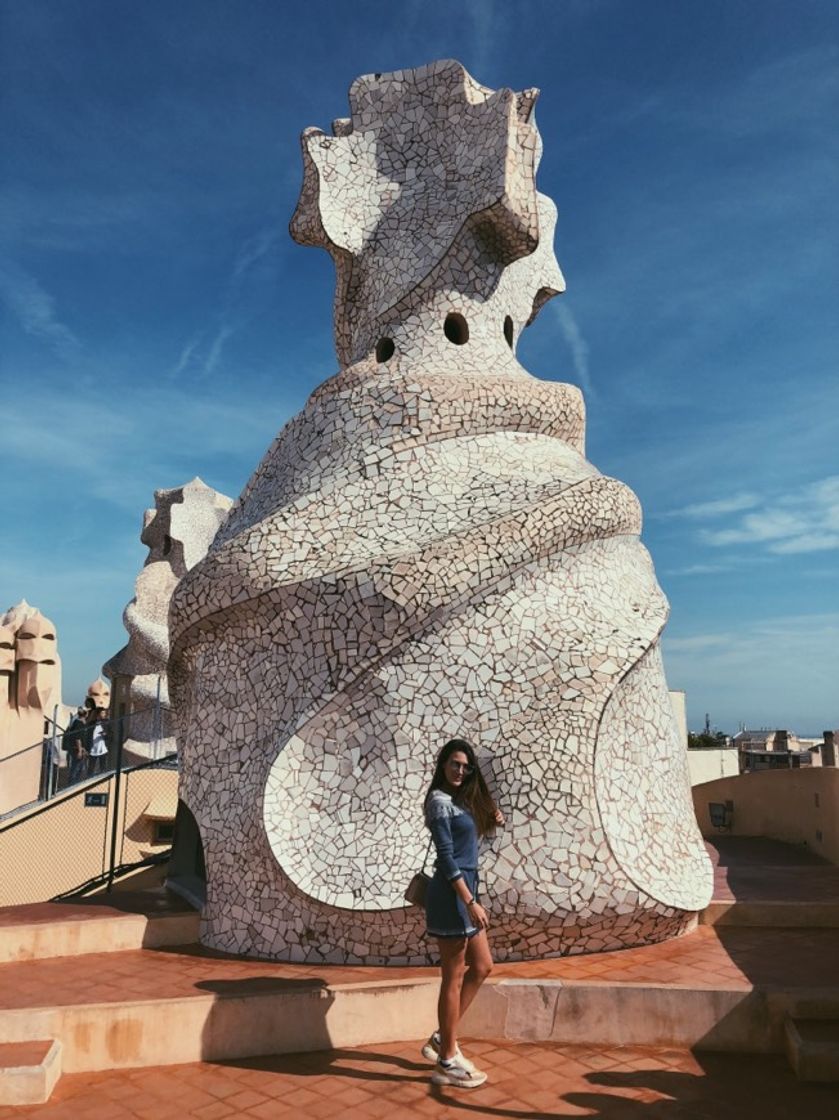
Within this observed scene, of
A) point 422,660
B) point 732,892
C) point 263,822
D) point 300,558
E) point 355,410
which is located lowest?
point 732,892

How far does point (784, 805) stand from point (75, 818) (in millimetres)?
8333

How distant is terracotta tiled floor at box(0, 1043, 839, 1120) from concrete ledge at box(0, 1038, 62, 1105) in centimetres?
6

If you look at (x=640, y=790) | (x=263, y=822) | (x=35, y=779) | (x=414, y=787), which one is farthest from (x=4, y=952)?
(x=35, y=779)

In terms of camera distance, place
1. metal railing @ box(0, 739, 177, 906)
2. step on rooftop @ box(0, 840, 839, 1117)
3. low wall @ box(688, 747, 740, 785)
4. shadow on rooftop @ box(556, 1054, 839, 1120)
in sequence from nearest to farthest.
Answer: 1. shadow on rooftop @ box(556, 1054, 839, 1120)
2. step on rooftop @ box(0, 840, 839, 1117)
3. metal railing @ box(0, 739, 177, 906)
4. low wall @ box(688, 747, 740, 785)

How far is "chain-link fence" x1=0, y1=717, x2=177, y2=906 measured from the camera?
38.5 feet

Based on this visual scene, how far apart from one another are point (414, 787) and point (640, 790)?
150cm

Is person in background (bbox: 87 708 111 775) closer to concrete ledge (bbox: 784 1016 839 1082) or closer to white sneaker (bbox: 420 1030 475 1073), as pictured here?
white sneaker (bbox: 420 1030 475 1073)

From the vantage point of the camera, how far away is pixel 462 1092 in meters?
4.26

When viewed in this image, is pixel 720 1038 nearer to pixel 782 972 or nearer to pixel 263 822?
pixel 782 972

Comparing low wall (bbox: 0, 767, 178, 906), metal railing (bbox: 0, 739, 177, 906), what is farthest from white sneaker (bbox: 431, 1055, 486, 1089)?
low wall (bbox: 0, 767, 178, 906)

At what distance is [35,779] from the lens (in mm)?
12258

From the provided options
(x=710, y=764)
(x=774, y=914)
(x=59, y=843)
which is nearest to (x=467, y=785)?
(x=774, y=914)

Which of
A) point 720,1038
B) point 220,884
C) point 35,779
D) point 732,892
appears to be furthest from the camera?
point 35,779

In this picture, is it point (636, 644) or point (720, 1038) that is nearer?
point (720, 1038)
